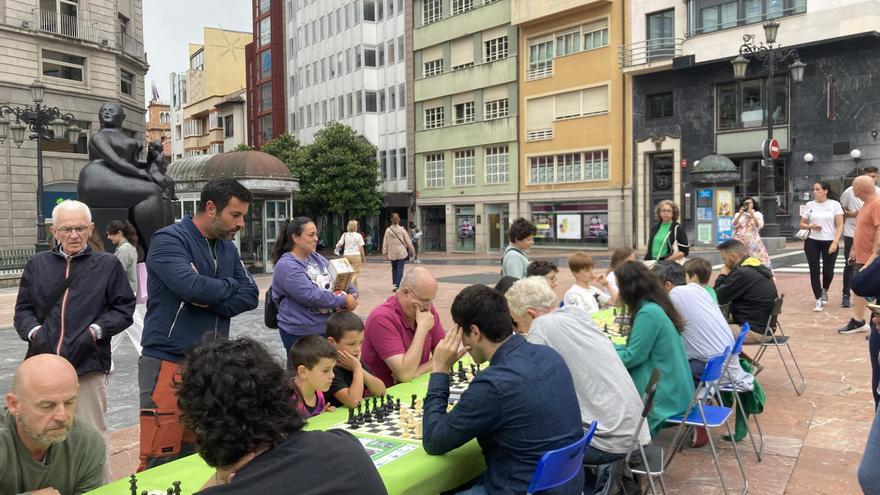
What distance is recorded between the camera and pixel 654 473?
12.5 feet

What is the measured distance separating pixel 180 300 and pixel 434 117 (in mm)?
39947

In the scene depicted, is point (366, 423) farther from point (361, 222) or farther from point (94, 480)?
point (361, 222)

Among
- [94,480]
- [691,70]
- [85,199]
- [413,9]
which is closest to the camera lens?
[94,480]

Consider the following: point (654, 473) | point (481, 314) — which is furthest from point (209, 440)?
point (654, 473)

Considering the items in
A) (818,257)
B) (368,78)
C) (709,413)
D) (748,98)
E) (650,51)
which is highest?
(368,78)

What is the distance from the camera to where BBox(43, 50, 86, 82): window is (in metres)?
34.9

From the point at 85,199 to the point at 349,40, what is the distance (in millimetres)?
38633

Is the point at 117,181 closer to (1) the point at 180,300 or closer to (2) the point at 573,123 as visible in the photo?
(1) the point at 180,300

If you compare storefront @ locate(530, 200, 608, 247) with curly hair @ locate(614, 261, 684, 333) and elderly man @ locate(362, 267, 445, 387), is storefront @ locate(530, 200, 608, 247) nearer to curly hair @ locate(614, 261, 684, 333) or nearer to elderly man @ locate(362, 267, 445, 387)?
curly hair @ locate(614, 261, 684, 333)

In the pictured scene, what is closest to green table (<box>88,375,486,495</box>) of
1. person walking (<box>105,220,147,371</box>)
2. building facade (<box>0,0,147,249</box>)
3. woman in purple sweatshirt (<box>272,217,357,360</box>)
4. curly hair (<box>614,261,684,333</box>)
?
curly hair (<box>614,261,684,333</box>)

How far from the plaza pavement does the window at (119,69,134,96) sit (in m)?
30.9

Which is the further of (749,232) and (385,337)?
(749,232)

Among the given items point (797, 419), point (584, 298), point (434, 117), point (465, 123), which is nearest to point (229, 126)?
point (434, 117)

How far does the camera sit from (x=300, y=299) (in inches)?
209
